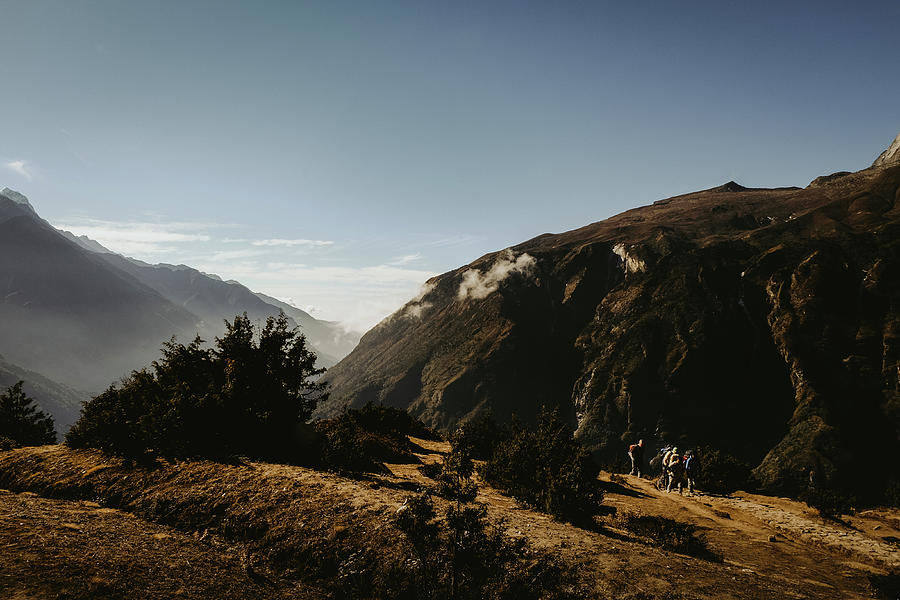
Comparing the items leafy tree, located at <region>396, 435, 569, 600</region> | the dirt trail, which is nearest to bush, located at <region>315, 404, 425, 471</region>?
the dirt trail

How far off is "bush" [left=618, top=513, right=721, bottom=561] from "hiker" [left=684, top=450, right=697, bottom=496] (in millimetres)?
10152

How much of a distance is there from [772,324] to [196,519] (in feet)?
710

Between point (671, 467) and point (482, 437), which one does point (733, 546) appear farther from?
point (482, 437)

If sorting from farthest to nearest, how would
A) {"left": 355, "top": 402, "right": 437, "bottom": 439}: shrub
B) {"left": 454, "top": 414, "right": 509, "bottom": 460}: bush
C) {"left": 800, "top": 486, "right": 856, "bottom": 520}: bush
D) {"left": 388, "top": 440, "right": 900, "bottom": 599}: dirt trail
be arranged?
{"left": 355, "top": 402, "right": 437, "bottom": 439}: shrub, {"left": 454, "top": 414, "right": 509, "bottom": 460}: bush, {"left": 800, "top": 486, "right": 856, "bottom": 520}: bush, {"left": 388, "top": 440, "right": 900, "bottom": 599}: dirt trail

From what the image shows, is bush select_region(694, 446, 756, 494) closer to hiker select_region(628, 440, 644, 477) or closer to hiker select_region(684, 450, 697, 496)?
hiker select_region(684, 450, 697, 496)

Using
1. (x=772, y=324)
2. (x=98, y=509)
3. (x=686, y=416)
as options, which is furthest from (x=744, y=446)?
(x=98, y=509)

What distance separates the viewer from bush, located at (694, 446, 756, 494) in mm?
23891

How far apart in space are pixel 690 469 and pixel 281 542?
880 inches

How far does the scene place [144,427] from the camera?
14875 millimetres

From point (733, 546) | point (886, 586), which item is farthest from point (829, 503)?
point (886, 586)

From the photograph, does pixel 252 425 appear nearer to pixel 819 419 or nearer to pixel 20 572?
pixel 20 572

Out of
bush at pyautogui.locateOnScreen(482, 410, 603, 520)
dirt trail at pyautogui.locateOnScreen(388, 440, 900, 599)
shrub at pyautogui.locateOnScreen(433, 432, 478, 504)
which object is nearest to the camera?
shrub at pyautogui.locateOnScreen(433, 432, 478, 504)

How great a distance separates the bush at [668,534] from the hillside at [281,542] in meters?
0.32

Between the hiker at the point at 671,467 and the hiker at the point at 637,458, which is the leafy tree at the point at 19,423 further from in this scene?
the hiker at the point at 671,467
